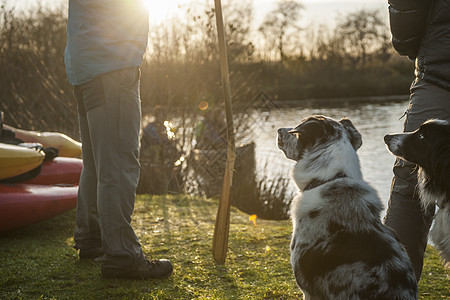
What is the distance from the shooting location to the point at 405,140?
2873mm

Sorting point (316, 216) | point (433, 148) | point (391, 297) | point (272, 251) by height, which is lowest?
point (272, 251)

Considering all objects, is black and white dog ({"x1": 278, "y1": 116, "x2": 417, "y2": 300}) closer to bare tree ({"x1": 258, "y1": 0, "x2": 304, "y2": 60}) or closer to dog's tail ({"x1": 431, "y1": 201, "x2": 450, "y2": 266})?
dog's tail ({"x1": 431, "y1": 201, "x2": 450, "y2": 266})

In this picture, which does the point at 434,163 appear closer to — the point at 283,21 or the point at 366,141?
the point at 366,141

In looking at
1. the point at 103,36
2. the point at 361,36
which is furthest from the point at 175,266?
the point at 361,36

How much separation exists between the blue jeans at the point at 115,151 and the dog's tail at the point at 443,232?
1994mm

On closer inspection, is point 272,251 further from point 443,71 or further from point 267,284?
point 443,71

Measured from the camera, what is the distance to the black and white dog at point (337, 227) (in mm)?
2455

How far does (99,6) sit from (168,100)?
4853mm

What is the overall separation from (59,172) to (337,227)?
4045mm

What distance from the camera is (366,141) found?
1491 cm

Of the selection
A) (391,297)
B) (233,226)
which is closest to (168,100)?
(233,226)

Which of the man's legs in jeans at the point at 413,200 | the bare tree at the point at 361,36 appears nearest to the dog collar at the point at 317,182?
the man's legs in jeans at the point at 413,200

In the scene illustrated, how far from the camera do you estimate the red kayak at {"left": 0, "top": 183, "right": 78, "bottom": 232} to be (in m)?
4.64

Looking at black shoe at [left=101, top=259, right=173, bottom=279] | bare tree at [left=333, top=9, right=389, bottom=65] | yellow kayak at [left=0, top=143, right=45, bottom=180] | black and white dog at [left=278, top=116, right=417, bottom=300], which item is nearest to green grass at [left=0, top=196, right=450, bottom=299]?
black shoe at [left=101, top=259, right=173, bottom=279]
